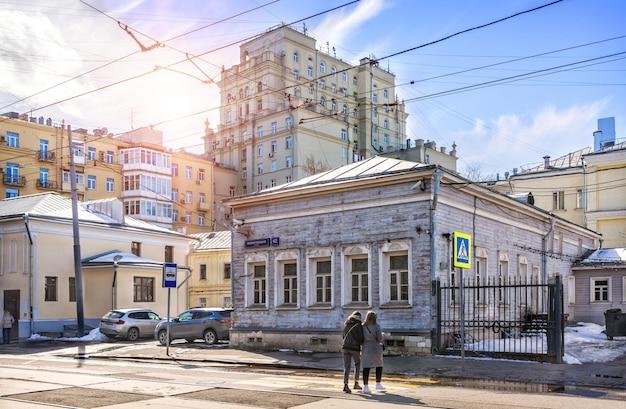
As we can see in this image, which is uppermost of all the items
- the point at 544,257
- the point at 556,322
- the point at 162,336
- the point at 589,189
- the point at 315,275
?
the point at 589,189

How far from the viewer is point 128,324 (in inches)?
1208

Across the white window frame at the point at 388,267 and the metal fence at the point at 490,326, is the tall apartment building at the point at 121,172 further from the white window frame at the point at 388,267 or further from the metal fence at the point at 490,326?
the metal fence at the point at 490,326

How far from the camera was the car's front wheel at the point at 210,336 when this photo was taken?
27.3 m

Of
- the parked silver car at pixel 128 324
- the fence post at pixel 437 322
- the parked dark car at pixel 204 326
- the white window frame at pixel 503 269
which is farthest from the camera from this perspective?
the parked silver car at pixel 128 324

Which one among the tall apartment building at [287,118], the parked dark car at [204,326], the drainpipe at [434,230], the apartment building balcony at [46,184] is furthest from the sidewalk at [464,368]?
the tall apartment building at [287,118]

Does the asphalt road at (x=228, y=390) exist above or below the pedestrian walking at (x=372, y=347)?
below

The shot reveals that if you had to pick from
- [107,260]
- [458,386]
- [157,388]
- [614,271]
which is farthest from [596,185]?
[157,388]

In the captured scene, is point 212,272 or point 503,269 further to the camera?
point 212,272

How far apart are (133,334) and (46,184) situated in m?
37.4

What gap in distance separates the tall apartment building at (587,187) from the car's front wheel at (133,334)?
29675 mm

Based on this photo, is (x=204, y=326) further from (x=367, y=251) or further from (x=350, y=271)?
(x=367, y=251)

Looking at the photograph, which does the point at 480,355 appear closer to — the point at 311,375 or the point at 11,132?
the point at 311,375

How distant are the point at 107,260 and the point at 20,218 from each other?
204 inches

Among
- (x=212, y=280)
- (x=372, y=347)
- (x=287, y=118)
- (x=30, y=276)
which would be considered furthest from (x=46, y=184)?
(x=372, y=347)
